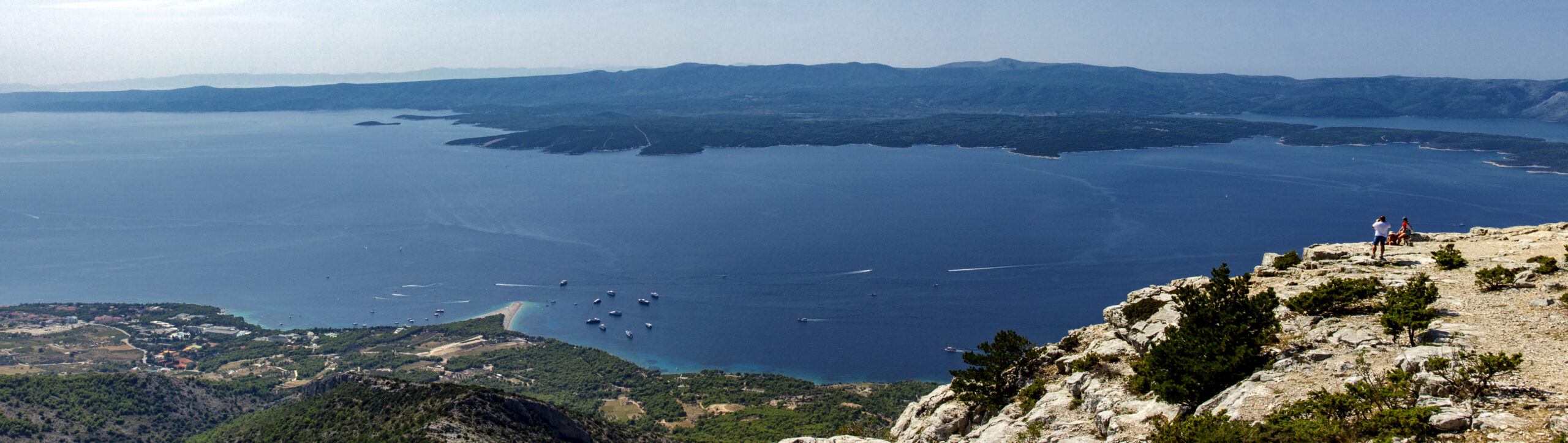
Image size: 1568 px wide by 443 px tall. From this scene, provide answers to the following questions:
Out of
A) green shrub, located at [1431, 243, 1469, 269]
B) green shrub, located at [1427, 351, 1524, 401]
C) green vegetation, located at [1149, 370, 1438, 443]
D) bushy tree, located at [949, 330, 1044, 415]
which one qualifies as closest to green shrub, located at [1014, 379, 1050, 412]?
bushy tree, located at [949, 330, 1044, 415]

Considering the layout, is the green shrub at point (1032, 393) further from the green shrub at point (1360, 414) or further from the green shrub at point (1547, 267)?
the green shrub at point (1547, 267)

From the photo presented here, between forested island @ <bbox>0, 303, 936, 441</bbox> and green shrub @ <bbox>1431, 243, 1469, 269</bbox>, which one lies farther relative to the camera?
forested island @ <bbox>0, 303, 936, 441</bbox>

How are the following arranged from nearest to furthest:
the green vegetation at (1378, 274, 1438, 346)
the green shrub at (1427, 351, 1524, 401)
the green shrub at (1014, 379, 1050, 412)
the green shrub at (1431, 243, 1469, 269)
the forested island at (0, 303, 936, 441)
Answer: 1. the green shrub at (1427, 351, 1524, 401)
2. the green vegetation at (1378, 274, 1438, 346)
3. the green shrub at (1014, 379, 1050, 412)
4. the green shrub at (1431, 243, 1469, 269)
5. the forested island at (0, 303, 936, 441)

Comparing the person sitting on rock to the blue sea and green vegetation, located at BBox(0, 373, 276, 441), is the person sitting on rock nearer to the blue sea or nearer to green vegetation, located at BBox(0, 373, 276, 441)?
the blue sea

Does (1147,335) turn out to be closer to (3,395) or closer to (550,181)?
(3,395)

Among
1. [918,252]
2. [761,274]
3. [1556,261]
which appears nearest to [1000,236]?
[918,252]

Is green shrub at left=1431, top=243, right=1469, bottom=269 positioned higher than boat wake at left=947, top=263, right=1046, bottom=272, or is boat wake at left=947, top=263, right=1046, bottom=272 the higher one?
green shrub at left=1431, top=243, right=1469, bottom=269

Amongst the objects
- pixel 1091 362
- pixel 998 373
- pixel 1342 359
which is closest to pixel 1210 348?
pixel 1342 359
